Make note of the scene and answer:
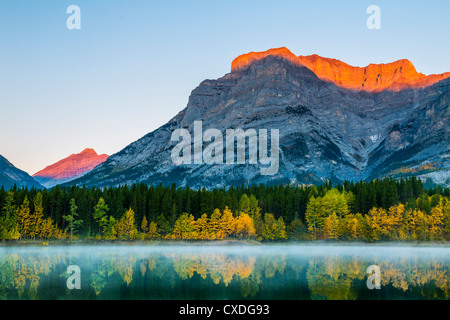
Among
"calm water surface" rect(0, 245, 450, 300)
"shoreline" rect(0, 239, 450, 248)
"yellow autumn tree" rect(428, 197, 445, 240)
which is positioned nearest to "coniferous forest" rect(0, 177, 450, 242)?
"yellow autumn tree" rect(428, 197, 445, 240)

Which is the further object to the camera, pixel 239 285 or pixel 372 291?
pixel 239 285

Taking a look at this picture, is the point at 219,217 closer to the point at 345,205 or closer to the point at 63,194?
the point at 345,205

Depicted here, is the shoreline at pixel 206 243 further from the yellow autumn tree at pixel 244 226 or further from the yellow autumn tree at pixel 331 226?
the yellow autumn tree at pixel 244 226

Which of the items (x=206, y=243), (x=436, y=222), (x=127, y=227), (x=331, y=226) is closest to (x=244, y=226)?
(x=206, y=243)

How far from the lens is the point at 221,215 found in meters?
158


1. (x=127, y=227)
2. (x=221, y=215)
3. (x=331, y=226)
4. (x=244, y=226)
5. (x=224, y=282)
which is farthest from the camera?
(x=221, y=215)

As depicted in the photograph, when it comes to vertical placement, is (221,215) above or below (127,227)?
above

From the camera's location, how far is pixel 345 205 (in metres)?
153

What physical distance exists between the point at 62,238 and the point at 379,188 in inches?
4514

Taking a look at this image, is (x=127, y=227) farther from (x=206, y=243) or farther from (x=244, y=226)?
(x=244, y=226)

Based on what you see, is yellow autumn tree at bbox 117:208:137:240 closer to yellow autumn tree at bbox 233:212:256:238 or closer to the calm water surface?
yellow autumn tree at bbox 233:212:256:238

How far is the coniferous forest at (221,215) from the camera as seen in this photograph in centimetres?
13650
